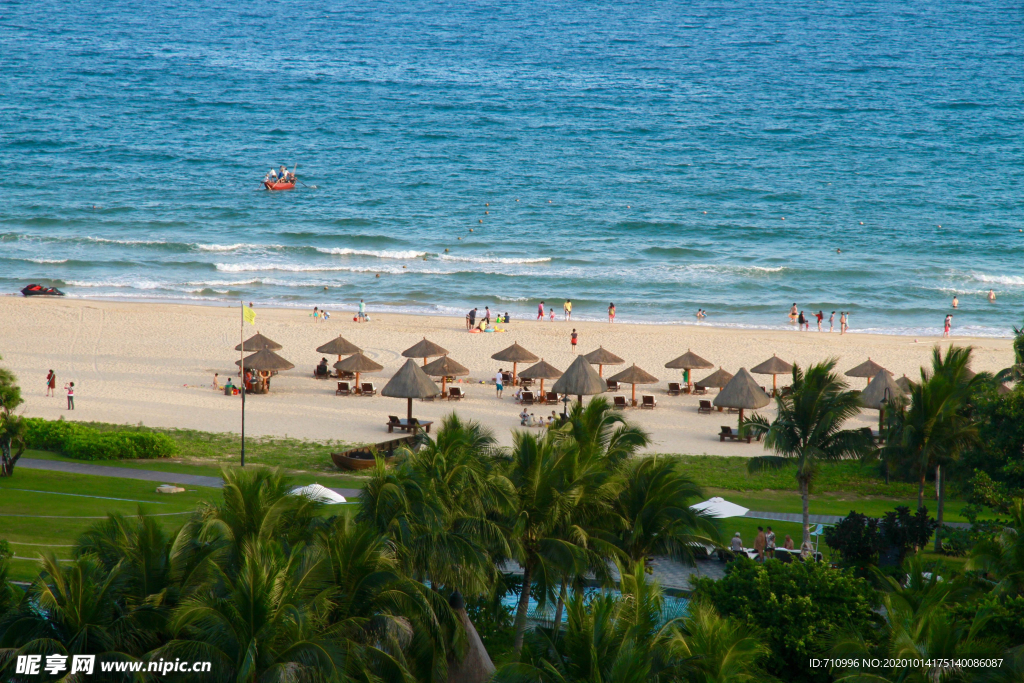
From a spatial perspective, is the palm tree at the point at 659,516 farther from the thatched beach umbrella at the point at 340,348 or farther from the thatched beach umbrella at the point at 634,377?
the thatched beach umbrella at the point at 340,348

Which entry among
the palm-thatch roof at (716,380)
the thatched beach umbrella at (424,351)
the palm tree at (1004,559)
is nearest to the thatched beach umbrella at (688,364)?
the palm-thatch roof at (716,380)

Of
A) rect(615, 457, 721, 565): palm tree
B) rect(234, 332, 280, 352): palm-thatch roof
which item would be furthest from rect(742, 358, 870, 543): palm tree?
rect(234, 332, 280, 352): palm-thatch roof

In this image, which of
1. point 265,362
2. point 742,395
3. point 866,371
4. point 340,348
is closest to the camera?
point 742,395

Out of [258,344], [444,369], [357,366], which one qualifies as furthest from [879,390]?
[258,344]

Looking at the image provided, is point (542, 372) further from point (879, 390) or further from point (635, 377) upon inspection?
point (879, 390)

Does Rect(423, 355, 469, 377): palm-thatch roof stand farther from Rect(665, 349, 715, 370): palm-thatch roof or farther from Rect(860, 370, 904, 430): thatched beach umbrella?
Rect(860, 370, 904, 430): thatched beach umbrella

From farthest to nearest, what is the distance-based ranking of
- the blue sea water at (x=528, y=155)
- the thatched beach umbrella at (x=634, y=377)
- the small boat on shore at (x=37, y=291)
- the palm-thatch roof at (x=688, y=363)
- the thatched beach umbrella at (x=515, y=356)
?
1. the blue sea water at (x=528, y=155)
2. the small boat on shore at (x=37, y=291)
3. the thatched beach umbrella at (x=515, y=356)
4. the palm-thatch roof at (x=688, y=363)
5. the thatched beach umbrella at (x=634, y=377)
